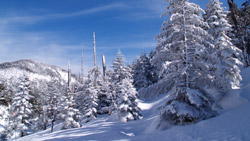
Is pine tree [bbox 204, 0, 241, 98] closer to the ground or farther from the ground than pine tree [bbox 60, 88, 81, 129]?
farther from the ground

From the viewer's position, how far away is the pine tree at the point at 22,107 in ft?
86.5

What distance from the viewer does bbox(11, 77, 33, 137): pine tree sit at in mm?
26352

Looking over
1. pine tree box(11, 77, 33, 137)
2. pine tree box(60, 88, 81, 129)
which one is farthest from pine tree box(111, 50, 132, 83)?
pine tree box(11, 77, 33, 137)

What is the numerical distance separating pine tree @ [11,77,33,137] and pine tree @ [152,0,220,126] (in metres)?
24.6

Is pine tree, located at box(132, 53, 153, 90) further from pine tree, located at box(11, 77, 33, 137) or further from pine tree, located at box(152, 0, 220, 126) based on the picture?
pine tree, located at box(152, 0, 220, 126)

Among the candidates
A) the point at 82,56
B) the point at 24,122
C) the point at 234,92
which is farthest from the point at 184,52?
the point at 82,56

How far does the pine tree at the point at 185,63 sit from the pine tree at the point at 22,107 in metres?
24.6

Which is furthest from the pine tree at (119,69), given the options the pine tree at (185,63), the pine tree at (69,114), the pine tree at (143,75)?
the pine tree at (185,63)

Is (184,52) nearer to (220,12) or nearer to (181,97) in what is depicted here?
(181,97)

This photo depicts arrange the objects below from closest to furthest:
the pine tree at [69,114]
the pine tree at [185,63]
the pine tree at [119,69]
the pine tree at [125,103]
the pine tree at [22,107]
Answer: the pine tree at [185,63] < the pine tree at [125,103] < the pine tree at [69,114] < the pine tree at [22,107] < the pine tree at [119,69]

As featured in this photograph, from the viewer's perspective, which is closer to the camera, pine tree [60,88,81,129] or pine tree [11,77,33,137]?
pine tree [60,88,81,129]

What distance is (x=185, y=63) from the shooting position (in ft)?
35.7

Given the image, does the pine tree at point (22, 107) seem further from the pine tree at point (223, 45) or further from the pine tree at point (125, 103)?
the pine tree at point (223, 45)

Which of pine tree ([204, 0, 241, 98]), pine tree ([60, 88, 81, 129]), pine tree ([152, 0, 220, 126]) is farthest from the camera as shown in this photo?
pine tree ([60, 88, 81, 129])
